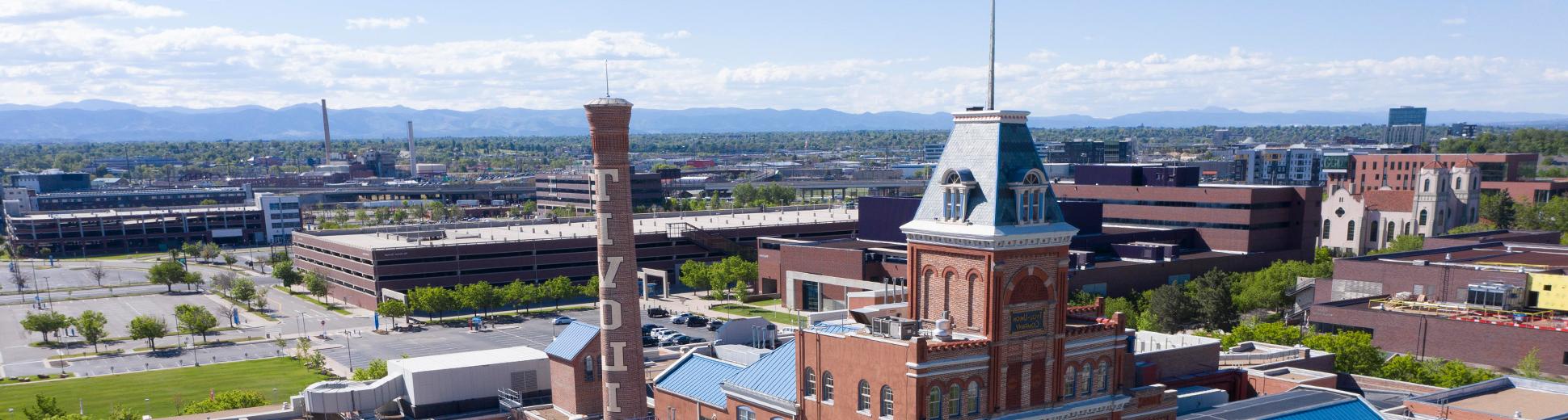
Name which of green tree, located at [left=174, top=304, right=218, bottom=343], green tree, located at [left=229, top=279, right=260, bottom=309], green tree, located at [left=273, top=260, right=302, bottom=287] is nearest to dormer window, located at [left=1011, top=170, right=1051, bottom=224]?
green tree, located at [left=174, top=304, right=218, bottom=343]

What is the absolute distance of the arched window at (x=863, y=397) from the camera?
36669 mm

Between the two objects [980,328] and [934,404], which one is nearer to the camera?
[934,404]

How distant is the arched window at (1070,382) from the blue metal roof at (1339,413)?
10.6 m

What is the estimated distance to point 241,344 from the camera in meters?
108

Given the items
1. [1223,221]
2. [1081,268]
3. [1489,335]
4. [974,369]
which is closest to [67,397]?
[974,369]

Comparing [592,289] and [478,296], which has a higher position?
[478,296]

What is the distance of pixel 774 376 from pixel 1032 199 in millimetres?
13434

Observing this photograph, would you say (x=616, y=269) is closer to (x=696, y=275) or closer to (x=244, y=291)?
(x=696, y=275)

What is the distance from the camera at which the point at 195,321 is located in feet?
354

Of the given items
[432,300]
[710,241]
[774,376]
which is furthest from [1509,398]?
[710,241]

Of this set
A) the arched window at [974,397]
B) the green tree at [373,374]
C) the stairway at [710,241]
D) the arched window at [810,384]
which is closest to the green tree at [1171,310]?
the arched window at [974,397]

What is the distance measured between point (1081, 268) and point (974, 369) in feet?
229

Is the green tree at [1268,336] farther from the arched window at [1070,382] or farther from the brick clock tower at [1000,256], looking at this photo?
the brick clock tower at [1000,256]

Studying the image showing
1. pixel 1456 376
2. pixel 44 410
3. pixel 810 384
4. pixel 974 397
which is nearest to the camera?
pixel 974 397
